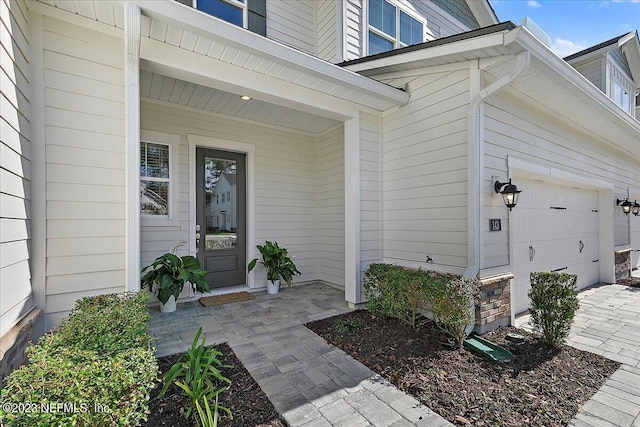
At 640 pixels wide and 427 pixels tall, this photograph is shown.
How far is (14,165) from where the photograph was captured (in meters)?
2.05

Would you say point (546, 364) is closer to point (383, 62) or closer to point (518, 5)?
point (383, 62)

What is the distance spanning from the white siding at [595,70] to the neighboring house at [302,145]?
1744 millimetres

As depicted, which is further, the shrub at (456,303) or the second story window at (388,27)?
the second story window at (388,27)

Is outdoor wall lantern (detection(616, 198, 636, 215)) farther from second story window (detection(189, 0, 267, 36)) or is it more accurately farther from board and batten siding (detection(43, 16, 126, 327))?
Result: board and batten siding (detection(43, 16, 126, 327))

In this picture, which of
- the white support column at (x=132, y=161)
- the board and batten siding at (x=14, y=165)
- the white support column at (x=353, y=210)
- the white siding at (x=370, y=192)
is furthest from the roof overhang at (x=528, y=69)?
the board and batten siding at (x=14, y=165)

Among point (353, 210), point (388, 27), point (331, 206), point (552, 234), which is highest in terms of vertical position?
point (388, 27)

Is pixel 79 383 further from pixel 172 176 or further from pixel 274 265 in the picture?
pixel 274 265

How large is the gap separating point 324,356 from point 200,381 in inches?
48.1

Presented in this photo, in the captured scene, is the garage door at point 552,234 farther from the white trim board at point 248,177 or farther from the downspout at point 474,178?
the white trim board at point 248,177

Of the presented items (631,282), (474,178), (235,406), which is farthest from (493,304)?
(631,282)

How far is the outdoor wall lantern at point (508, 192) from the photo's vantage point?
11.4 ft

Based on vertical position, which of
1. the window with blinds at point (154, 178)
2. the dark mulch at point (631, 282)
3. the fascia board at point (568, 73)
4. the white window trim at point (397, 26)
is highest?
the white window trim at point (397, 26)

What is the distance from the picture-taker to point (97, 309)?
225cm

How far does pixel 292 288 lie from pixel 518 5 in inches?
392
